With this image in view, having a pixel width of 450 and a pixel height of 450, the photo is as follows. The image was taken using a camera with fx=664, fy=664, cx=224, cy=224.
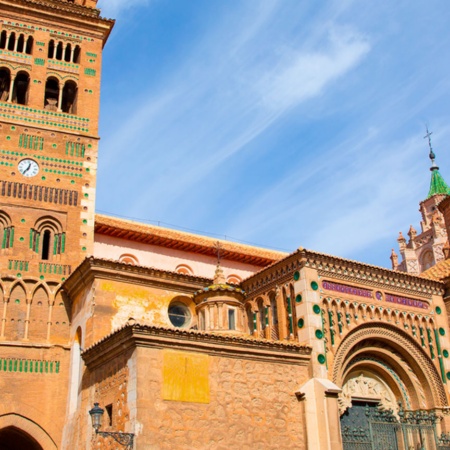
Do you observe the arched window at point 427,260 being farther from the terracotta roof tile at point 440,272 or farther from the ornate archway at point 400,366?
the ornate archway at point 400,366

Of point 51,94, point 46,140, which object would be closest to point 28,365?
point 46,140

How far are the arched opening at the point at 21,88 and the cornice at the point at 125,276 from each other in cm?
745

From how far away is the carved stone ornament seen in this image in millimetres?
17734

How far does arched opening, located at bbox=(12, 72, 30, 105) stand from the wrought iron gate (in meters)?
15.0

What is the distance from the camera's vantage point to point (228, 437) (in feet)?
48.2

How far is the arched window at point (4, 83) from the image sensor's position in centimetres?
2338

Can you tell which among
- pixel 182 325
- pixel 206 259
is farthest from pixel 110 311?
pixel 206 259

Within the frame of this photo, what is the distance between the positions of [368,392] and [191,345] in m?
6.09

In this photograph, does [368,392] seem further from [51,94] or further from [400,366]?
[51,94]

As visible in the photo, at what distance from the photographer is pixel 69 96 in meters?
24.5

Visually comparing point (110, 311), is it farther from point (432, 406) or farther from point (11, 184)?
point (432, 406)

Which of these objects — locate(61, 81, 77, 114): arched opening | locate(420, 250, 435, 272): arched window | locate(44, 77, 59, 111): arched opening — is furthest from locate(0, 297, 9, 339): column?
locate(420, 250, 435, 272): arched window

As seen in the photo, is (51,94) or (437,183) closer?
(51,94)

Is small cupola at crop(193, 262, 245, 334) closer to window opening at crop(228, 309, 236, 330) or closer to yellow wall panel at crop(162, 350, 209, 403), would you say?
window opening at crop(228, 309, 236, 330)
